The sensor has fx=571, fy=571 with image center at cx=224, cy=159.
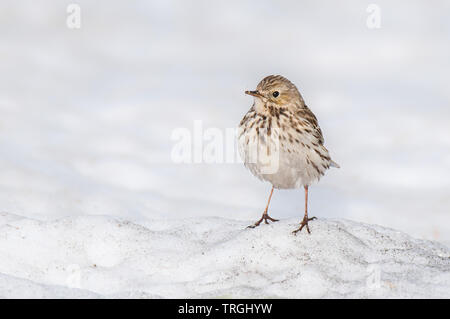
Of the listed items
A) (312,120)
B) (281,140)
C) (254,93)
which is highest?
(254,93)

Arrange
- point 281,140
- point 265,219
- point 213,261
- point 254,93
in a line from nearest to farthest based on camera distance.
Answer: point 213,261 < point 281,140 < point 254,93 < point 265,219

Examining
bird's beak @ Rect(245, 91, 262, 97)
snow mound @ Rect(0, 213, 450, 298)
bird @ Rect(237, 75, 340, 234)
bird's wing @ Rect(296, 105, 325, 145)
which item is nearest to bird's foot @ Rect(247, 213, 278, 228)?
bird @ Rect(237, 75, 340, 234)

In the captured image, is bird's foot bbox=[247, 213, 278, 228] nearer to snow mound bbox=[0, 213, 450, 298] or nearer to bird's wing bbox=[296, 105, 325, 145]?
snow mound bbox=[0, 213, 450, 298]

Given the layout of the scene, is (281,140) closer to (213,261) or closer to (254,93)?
(254,93)

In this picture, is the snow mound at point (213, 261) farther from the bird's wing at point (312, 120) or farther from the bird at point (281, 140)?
the bird's wing at point (312, 120)

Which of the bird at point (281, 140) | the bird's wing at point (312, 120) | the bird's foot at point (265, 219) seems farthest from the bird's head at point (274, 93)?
the bird's foot at point (265, 219)

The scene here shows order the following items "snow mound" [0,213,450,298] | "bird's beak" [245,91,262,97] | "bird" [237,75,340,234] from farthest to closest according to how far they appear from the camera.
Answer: "bird's beak" [245,91,262,97]
"bird" [237,75,340,234]
"snow mound" [0,213,450,298]

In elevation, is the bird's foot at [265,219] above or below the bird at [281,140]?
below

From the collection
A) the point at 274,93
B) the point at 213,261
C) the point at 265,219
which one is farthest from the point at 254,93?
the point at 213,261
